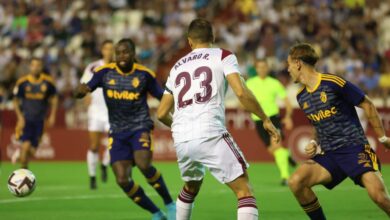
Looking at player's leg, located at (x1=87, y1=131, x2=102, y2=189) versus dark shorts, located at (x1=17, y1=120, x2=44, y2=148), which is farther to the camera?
dark shorts, located at (x1=17, y1=120, x2=44, y2=148)

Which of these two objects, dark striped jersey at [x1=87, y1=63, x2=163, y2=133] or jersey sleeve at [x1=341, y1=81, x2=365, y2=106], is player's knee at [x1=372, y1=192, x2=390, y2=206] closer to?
jersey sleeve at [x1=341, y1=81, x2=365, y2=106]

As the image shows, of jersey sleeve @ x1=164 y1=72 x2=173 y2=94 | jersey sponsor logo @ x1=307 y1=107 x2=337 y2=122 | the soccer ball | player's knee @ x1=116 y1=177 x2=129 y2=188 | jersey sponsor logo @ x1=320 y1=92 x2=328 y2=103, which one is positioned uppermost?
jersey sleeve @ x1=164 y1=72 x2=173 y2=94

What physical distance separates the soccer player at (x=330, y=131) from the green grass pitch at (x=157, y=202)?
2.23 metres

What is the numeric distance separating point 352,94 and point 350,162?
70 centimetres

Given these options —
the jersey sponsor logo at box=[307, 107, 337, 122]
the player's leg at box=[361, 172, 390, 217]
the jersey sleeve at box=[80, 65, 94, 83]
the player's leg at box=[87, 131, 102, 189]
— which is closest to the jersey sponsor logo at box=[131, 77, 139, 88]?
the jersey sponsor logo at box=[307, 107, 337, 122]

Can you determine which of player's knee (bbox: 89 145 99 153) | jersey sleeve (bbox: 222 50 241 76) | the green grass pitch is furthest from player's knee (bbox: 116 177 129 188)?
player's knee (bbox: 89 145 99 153)

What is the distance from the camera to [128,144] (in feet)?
34.7

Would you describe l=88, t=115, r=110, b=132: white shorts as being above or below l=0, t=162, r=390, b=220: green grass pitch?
above

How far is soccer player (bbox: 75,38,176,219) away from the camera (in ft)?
34.4

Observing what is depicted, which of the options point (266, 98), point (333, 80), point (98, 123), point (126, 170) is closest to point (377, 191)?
point (333, 80)

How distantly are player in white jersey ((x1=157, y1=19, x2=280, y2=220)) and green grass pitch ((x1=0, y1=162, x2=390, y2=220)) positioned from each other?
2.98m

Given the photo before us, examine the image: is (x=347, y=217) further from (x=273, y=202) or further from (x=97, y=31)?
(x=97, y=31)

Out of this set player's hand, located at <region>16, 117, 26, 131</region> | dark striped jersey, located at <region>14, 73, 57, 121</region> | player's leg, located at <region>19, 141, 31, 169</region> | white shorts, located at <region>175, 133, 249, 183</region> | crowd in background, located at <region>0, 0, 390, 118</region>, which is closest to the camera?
white shorts, located at <region>175, 133, 249, 183</region>

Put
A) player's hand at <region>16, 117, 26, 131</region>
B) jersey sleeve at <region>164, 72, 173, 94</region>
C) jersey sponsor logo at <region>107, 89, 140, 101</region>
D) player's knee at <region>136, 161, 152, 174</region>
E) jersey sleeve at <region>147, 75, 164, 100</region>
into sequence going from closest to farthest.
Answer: jersey sleeve at <region>164, 72, 173, 94</region> < player's knee at <region>136, 161, 152, 174</region> < jersey sponsor logo at <region>107, 89, 140, 101</region> < jersey sleeve at <region>147, 75, 164, 100</region> < player's hand at <region>16, 117, 26, 131</region>
